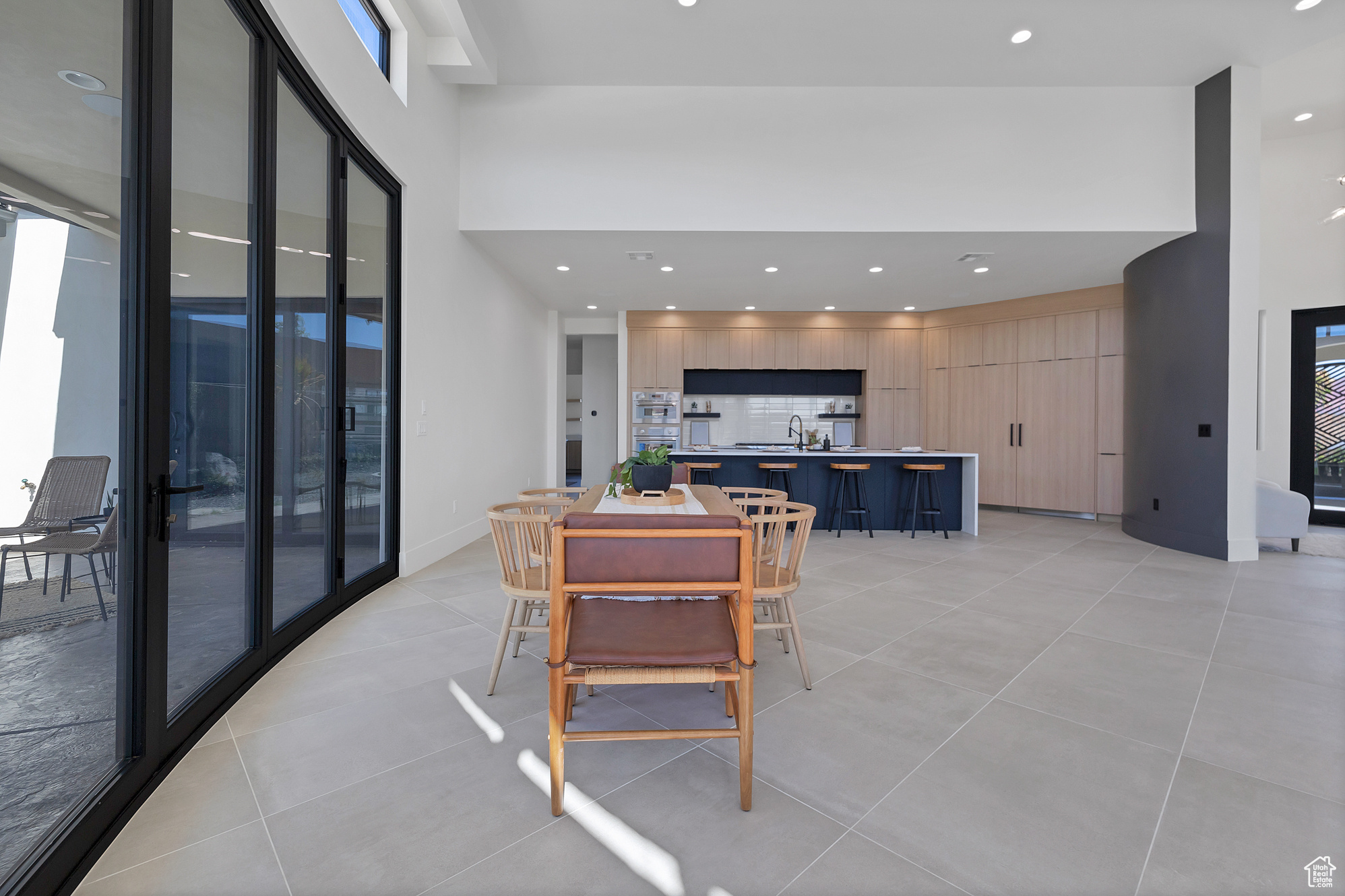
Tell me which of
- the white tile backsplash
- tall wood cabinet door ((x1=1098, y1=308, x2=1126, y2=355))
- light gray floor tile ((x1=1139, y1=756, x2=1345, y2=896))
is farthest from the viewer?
the white tile backsplash

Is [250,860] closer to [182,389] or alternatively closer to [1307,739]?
[182,389]

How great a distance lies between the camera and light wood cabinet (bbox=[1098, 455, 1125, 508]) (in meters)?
6.84

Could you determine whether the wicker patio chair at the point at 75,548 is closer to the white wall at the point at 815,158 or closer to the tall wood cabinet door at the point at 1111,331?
the white wall at the point at 815,158

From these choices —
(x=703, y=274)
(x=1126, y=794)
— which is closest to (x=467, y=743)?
(x=1126, y=794)

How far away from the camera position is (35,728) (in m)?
1.36

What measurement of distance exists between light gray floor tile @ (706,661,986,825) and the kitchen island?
3897 millimetres

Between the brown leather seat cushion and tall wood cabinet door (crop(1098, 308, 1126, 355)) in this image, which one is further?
tall wood cabinet door (crop(1098, 308, 1126, 355))

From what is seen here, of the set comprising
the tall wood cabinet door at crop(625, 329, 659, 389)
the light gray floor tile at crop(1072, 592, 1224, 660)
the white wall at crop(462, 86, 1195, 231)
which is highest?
the white wall at crop(462, 86, 1195, 231)

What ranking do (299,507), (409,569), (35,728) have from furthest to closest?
1. (409,569)
2. (299,507)
3. (35,728)

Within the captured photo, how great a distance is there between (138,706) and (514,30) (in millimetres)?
4811

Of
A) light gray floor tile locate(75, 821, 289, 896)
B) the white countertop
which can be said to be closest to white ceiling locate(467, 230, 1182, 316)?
the white countertop

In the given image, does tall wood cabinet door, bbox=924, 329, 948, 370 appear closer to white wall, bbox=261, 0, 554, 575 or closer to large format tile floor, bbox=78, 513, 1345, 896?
large format tile floor, bbox=78, 513, 1345, 896

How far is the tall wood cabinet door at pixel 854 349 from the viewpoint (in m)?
8.65

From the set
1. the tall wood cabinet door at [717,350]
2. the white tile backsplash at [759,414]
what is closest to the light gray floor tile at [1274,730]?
the white tile backsplash at [759,414]
